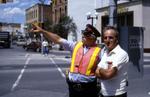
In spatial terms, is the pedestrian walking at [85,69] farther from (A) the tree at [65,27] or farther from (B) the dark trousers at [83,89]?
(A) the tree at [65,27]

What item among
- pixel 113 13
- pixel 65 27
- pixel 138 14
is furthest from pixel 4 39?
pixel 113 13

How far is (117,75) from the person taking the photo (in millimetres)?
5172

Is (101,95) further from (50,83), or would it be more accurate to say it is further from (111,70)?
(50,83)

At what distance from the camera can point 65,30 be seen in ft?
275

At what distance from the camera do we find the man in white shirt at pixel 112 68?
5117mm

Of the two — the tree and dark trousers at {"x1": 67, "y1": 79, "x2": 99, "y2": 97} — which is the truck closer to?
the tree

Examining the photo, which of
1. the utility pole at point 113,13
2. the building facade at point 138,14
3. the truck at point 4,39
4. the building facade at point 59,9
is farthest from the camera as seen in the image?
the building facade at point 59,9

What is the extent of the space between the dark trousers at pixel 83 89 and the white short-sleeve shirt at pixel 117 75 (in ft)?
2.18

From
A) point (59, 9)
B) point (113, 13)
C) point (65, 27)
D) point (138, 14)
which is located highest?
point (59, 9)

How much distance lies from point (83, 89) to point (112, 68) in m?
0.92

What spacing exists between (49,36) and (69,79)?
0.75m

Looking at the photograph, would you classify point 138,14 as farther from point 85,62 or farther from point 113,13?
point 85,62

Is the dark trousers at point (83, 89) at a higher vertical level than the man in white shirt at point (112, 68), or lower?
lower

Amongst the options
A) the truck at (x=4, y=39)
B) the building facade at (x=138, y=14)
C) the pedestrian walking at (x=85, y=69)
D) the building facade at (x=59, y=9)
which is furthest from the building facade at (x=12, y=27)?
the pedestrian walking at (x=85, y=69)
